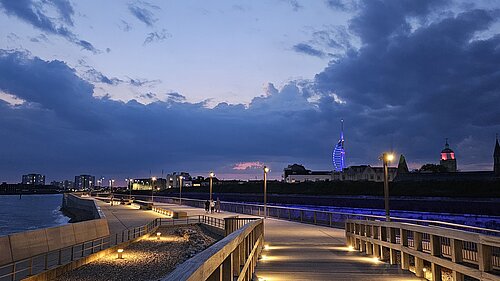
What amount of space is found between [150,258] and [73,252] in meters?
4.74

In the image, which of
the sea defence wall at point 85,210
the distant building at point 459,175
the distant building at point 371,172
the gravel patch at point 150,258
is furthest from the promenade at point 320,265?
the distant building at point 371,172

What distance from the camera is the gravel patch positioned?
71.2 ft

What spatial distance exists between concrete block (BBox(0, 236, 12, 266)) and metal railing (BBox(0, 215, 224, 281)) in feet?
1.06

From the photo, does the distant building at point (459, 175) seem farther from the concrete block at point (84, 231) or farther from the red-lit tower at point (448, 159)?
the concrete block at point (84, 231)

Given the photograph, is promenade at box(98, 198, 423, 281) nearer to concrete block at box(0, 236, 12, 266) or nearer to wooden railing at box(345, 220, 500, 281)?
wooden railing at box(345, 220, 500, 281)

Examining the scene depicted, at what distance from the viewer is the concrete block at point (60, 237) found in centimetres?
2292

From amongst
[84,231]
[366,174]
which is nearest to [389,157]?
[84,231]

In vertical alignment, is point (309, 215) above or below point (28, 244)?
above

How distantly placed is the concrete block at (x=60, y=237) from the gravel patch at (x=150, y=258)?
1732 mm

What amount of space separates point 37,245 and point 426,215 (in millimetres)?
35785

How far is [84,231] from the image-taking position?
92.6 feet

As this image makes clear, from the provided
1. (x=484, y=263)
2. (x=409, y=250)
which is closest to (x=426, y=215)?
(x=409, y=250)

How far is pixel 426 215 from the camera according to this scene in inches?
1806

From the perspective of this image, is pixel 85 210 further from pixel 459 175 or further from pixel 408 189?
pixel 459 175
